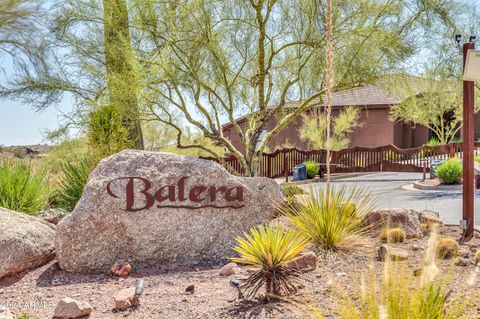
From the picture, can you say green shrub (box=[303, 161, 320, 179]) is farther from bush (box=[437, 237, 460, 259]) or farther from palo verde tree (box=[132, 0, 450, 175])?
bush (box=[437, 237, 460, 259])

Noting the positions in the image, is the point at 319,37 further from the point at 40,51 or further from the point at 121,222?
the point at 40,51

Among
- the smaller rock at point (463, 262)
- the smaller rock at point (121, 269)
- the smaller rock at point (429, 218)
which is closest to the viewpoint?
the smaller rock at point (463, 262)

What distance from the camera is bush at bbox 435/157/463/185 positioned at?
643 inches

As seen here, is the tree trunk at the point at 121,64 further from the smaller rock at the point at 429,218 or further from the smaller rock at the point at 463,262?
the smaller rock at the point at 463,262

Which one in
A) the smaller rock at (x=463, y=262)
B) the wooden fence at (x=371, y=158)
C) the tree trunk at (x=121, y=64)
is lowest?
the smaller rock at (x=463, y=262)

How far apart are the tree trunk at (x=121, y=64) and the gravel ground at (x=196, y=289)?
6.09m

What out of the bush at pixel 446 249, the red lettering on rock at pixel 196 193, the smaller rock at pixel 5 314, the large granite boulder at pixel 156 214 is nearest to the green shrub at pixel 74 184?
the large granite boulder at pixel 156 214

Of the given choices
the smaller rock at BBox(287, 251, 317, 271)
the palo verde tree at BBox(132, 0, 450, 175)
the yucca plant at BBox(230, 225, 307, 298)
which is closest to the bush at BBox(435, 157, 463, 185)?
the palo verde tree at BBox(132, 0, 450, 175)

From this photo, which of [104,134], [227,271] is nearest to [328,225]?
[227,271]

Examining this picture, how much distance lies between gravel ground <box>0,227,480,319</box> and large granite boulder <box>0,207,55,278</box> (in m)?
0.13

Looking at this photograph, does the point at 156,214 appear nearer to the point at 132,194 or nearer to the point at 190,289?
the point at 132,194

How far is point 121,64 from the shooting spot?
43.5 feet

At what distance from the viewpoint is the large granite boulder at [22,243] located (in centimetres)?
634

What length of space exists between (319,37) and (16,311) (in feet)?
30.3
